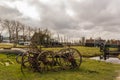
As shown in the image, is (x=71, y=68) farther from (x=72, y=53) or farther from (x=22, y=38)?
(x=22, y=38)

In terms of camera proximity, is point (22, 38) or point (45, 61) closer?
point (45, 61)

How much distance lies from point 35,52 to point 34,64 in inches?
36.4

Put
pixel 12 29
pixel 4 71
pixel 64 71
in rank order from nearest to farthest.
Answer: pixel 4 71 < pixel 64 71 < pixel 12 29

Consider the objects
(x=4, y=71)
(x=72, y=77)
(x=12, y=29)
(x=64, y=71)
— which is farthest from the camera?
(x=12, y=29)

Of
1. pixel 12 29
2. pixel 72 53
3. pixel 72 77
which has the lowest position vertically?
pixel 72 77

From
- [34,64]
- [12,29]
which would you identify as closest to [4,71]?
[34,64]

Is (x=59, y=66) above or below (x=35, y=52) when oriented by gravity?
below

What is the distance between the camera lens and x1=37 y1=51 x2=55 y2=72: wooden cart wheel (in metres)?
17.8

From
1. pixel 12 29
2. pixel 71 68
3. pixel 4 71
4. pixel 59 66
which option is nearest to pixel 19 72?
pixel 4 71

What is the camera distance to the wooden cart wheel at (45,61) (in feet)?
58.5

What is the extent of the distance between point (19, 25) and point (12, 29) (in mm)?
3469

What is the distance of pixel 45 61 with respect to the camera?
712 inches

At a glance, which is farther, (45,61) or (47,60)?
(47,60)

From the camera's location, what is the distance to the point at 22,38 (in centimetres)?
9562
